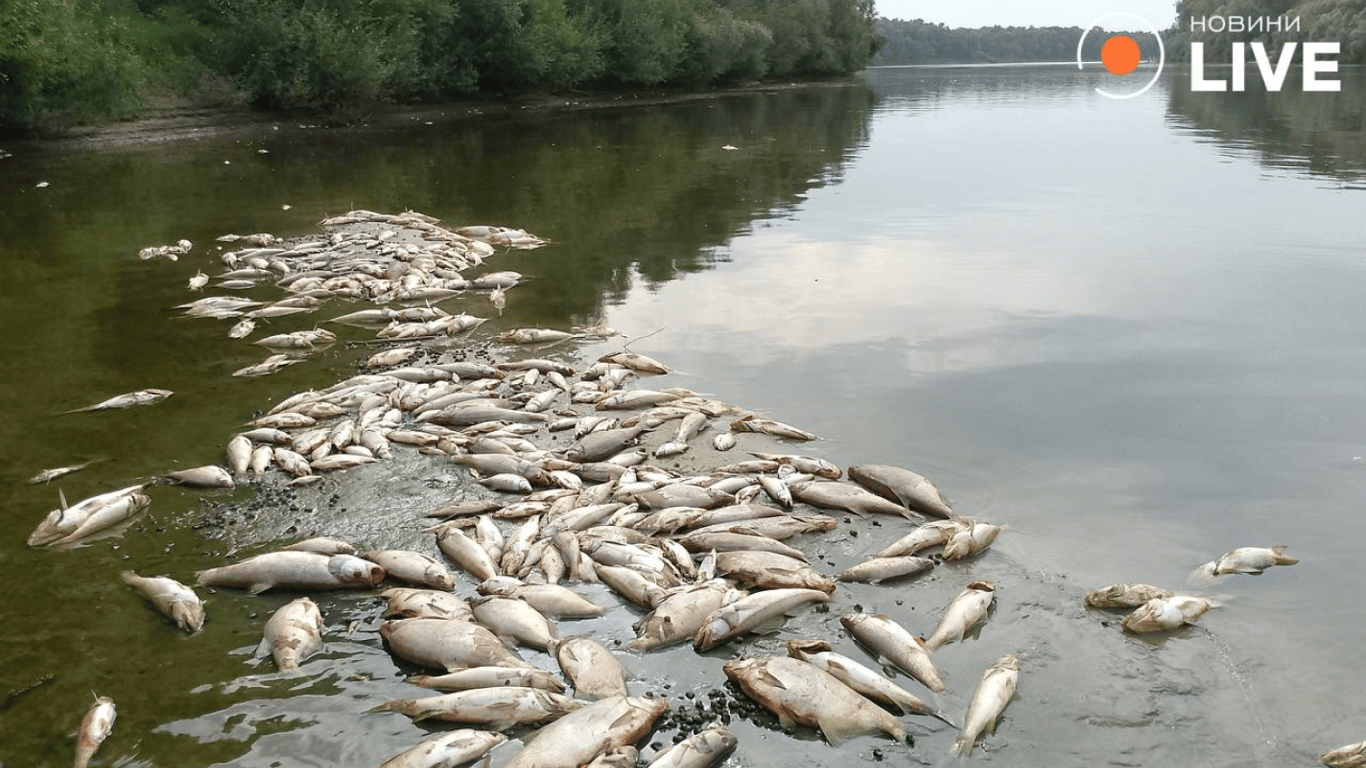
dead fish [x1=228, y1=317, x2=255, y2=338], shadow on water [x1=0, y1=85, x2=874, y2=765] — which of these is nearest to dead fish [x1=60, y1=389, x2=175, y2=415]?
shadow on water [x1=0, y1=85, x2=874, y2=765]

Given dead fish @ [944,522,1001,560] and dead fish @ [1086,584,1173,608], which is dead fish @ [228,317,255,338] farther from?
dead fish @ [1086,584,1173,608]

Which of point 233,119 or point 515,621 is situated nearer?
point 515,621


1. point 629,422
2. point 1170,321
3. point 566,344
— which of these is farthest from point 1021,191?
point 629,422

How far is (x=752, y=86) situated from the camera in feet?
323

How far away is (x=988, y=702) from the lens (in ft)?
19.7

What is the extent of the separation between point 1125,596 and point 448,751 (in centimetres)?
474

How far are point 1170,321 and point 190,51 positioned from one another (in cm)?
4727

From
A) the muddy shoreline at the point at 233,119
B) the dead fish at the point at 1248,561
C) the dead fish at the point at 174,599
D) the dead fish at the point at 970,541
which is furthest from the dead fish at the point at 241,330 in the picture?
the muddy shoreline at the point at 233,119

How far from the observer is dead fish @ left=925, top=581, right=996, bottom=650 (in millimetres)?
6777

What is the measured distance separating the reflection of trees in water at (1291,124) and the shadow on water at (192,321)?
49.8 feet

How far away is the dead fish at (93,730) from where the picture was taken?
5637 millimetres

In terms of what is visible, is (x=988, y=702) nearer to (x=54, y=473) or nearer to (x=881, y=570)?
(x=881, y=570)

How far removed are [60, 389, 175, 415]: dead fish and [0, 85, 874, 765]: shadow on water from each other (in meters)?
0.19

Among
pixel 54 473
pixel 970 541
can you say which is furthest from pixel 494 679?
pixel 54 473
